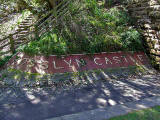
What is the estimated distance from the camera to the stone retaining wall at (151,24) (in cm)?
754

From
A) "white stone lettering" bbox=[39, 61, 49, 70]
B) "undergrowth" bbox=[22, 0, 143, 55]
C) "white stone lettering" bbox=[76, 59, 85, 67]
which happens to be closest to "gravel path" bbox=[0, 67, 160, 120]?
"white stone lettering" bbox=[76, 59, 85, 67]

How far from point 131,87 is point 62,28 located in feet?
14.6

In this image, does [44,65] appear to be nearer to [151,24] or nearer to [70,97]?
[70,97]

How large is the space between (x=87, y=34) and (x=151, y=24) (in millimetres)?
3231

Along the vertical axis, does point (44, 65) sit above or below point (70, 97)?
above

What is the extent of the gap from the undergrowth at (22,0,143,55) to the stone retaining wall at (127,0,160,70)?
45 centimetres

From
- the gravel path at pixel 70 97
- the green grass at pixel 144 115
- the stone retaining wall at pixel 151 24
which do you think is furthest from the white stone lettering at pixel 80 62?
the stone retaining wall at pixel 151 24

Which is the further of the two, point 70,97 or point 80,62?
point 80,62

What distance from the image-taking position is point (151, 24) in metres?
7.86

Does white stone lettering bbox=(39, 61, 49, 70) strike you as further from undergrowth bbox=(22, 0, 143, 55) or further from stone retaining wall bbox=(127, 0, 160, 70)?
stone retaining wall bbox=(127, 0, 160, 70)

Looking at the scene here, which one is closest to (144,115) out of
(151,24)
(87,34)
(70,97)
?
(70,97)

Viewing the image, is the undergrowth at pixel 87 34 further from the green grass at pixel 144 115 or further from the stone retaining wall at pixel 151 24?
the green grass at pixel 144 115

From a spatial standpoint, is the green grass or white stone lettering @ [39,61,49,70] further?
white stone lettering @ [39,61,49,70]

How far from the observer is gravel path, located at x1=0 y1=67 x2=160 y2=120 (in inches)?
177
